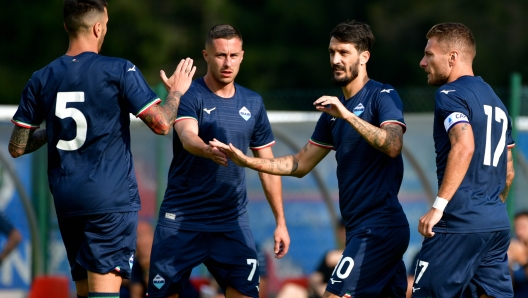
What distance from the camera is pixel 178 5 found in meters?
27.5

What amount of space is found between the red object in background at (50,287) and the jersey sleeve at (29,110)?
A: 3882 mm

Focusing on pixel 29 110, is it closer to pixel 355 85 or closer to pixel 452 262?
pixel 355 85

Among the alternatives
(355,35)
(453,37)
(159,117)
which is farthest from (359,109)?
(159,117)

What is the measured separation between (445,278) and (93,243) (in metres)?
2.39

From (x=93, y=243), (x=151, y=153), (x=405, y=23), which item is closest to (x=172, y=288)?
(x=93, y=243)

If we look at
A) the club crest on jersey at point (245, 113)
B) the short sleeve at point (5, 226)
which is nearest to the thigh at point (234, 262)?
the club crest on jersey at point (245, 113)

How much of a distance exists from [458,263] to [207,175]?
200cm

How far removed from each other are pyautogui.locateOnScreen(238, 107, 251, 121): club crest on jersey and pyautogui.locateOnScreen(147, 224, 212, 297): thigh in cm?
95

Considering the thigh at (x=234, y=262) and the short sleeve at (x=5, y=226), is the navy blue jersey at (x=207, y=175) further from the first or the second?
the short sleeve at (x=5, y=226)

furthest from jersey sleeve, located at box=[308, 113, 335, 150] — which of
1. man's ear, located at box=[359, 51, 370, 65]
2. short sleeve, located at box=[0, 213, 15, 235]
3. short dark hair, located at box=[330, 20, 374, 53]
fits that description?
short sleeve, located at box=[0, 213, 15, 235]

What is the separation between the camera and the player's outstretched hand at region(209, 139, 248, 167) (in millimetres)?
6094

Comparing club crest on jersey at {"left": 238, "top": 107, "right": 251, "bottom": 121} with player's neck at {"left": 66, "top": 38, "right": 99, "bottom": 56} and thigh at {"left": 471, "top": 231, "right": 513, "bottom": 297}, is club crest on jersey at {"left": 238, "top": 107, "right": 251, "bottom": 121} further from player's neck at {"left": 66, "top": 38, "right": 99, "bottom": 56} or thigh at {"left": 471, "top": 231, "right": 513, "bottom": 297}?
thigh at {"left": 471, "top": 231, "right": 513, "bottom": 297}

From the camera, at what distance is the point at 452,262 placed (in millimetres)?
5914

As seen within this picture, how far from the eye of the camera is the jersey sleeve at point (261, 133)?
22.9 ft
